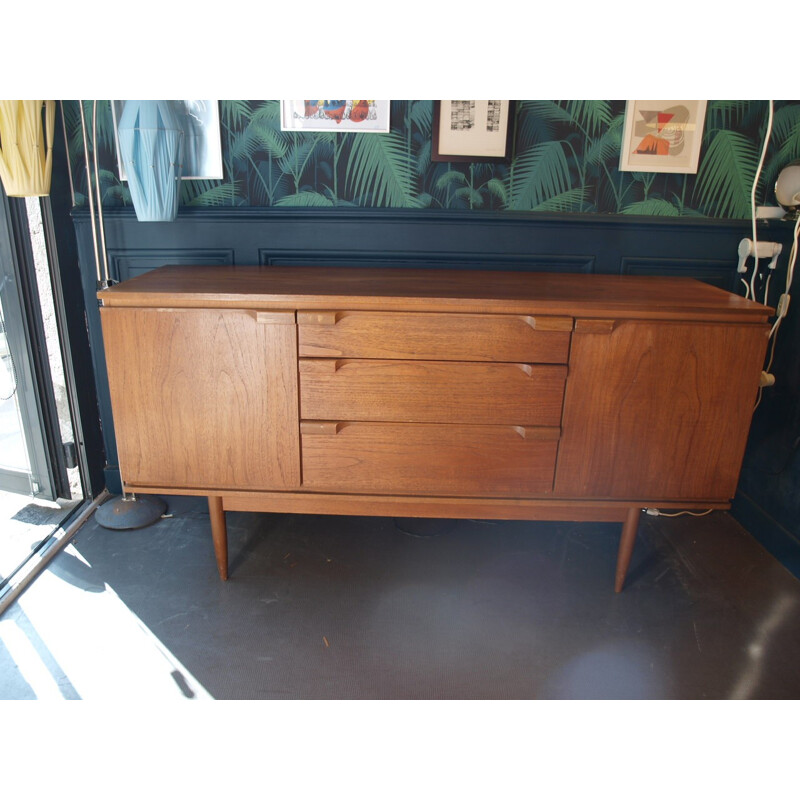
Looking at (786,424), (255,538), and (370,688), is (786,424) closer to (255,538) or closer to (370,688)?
(370,688)

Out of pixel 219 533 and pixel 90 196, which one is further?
pixel 90 196

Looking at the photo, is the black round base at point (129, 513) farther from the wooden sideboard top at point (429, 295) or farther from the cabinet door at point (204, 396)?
the wooden sideboard top at point (429, 295)

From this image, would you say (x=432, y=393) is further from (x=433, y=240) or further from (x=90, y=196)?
(x=90, y=196)

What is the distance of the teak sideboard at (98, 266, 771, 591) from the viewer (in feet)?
5.30

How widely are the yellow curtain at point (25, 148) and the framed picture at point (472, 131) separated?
1.17 metres

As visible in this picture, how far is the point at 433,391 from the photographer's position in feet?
5.48

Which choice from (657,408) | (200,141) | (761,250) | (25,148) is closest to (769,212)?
(761,250)

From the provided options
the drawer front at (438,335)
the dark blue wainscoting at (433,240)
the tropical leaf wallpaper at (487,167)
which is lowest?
the drawer front at (438,335)

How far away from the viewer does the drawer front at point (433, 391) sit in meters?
1.65

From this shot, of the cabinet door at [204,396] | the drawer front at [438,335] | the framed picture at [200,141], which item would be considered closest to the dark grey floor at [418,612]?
the cabinet door at [204,396]

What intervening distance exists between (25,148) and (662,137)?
1.92 meters
